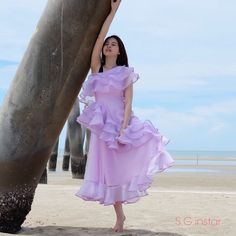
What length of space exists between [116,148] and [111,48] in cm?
92

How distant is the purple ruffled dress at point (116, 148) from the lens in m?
4.98

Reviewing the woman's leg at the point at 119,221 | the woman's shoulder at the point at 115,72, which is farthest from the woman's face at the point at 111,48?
the woman's leg at the point at 119,221

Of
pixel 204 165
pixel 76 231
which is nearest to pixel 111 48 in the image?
pixel 76 231

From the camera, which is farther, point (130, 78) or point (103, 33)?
point (130, 78)

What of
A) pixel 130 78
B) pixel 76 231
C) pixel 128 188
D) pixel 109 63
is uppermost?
pixel 109 63

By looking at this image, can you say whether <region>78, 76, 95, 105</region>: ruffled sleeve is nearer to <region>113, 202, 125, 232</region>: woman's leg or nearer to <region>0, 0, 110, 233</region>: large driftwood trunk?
<region>0, 0, 110, 233</region>: large driftwood trunk

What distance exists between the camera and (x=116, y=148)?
5.00 m

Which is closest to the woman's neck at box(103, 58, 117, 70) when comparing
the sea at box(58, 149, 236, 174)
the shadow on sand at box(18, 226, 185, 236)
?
the shadow on sand at box(18, 226, 185, 236)

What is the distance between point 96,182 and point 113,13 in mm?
1522

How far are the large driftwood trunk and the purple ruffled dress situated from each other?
34 cm

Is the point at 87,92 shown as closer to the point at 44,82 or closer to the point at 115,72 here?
the point at 115,72

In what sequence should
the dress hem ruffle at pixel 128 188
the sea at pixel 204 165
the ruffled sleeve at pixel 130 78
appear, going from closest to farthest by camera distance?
the dress hem ruffle at pixel 128 188, the ruffled sleeve at pixel 130 78, the sea at pixel 204 165

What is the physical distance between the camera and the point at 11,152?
4730 mm

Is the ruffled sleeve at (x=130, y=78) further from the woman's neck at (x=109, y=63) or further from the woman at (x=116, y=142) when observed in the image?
the woman's neck at (x=109, y=63)
